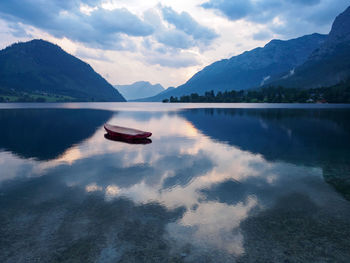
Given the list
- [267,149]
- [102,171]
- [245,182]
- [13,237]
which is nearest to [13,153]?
[102,171]

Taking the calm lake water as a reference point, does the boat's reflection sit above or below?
below

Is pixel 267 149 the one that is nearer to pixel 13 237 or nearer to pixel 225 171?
pixel 225 171

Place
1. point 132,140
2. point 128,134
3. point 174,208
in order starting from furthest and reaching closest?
point 128,134, point 132,140, point 174,208

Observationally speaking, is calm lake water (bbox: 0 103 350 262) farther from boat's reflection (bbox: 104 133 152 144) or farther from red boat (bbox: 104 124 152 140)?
red boat (bbox: 104 124 152 140)

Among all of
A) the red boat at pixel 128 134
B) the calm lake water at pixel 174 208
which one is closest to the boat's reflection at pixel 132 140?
the red boat at pixel 128 134

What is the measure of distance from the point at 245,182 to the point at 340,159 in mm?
17478

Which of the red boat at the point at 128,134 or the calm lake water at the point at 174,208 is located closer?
the calm lake water at the point at 174,208

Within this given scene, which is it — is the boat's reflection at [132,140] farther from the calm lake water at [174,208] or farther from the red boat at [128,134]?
the calm lake water at [174,208]

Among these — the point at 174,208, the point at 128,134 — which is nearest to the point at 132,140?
the point at 128,134

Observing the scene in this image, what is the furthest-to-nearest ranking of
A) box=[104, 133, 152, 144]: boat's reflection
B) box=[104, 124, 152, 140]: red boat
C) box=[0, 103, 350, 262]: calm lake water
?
box=[104, 124, 152, 140]: red boat
box=[104, 133, 152, 144]: boat's reflection
box=[0, 103, 350, 262]: calm lake water

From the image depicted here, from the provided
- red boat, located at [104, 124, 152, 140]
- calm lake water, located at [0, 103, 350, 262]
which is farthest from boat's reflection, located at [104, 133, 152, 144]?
calm lake water, located at [0, 103, 350, 262]

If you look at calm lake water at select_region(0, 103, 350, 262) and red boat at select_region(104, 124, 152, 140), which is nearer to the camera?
calm lake water at select_region(0, 103, 350, 262)

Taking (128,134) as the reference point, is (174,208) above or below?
below

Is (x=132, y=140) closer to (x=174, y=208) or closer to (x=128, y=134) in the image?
(x=128, y=134)
